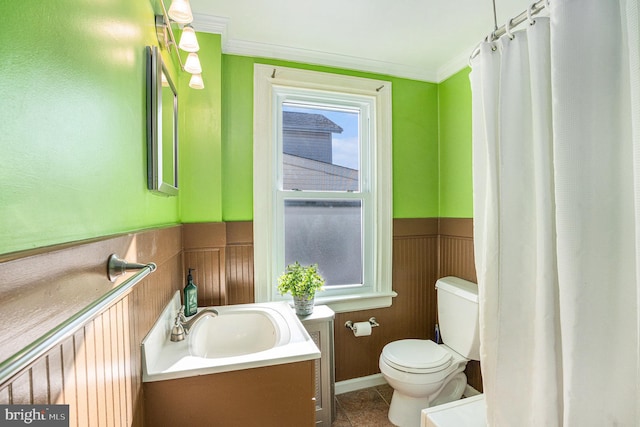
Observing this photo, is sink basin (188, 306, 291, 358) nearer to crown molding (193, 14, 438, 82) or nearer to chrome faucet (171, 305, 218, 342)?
chrome faucet (171, 305, 218, 342)

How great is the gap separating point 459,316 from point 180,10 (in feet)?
6.97

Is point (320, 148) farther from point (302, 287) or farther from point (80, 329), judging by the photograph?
point (80, 329)

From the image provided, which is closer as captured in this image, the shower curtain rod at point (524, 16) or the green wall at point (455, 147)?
the shower curtain rod at point (524, 16)

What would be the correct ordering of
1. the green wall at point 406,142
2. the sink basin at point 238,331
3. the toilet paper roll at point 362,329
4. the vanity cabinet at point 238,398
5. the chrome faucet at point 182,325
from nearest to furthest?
1. the vanity cabinet at point 238,398
2. the chrome faucet at point 182,325
3. the sink basin at point 238,331
4. the green wall at point 406,142
5. the toilet paper roll at point 362,329

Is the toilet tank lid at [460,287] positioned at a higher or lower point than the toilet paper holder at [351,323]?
higher

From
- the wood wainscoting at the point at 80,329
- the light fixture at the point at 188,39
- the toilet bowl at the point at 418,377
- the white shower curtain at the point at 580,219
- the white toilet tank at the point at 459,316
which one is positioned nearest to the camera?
the wood wainscoting at the point at 80,329

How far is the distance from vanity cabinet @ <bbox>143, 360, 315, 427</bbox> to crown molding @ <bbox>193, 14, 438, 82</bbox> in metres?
1.82

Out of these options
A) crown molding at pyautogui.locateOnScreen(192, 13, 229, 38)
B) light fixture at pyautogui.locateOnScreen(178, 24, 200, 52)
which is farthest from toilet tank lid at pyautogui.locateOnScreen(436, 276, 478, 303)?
crown molding at pyautogui.locateOnScreen(192, 13, 229, 38)

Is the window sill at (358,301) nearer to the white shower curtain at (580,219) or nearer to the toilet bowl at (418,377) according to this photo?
the toilet bowl at (418,377)

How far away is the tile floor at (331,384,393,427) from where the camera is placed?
6.15 feet

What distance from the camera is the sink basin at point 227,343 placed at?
1.08 m

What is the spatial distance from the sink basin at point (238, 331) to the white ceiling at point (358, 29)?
1626 mm

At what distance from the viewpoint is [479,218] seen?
4.04ft

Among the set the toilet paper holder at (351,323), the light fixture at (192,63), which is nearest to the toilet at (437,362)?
the toilet paper holder at (351,323)
